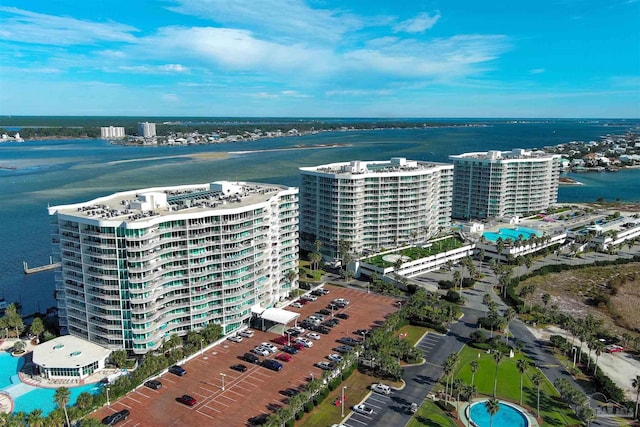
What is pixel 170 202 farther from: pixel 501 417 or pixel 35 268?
pixel 501 417

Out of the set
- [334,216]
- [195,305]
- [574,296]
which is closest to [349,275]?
[334,216]

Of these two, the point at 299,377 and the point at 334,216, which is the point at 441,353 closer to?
the point at 299,377

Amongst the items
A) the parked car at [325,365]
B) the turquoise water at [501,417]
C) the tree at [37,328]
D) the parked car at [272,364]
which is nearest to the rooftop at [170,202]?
the tree at [37,328]

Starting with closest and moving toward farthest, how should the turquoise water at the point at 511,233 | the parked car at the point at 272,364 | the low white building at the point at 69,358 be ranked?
the low white building at the point at 69,358, the parked car at the point at 272,364, the turquoise water at the point at 511,233

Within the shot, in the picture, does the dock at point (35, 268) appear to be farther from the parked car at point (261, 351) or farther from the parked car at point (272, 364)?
the parked car at point (272, 364)

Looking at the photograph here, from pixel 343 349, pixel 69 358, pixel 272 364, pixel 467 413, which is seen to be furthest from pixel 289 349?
pixel 69 358

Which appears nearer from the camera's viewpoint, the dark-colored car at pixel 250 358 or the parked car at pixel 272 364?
the parked car at pixel 272 364

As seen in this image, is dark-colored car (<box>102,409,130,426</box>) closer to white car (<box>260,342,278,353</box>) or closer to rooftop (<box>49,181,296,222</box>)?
white car (<box>260,342,278,353</box>)
